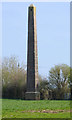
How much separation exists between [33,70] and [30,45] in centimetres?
202

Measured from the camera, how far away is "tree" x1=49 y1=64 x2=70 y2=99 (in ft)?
85.4

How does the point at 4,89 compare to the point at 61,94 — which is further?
the point at 4,89

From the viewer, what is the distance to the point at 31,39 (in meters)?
23.8

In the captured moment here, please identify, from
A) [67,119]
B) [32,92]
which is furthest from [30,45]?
[67,119]

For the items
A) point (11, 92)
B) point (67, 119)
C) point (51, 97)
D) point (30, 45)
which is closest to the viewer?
point (67, 119)

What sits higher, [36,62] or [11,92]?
[36,62]

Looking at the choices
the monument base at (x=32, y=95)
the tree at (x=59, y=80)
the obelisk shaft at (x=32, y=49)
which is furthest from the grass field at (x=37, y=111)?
the tree at (x=59, y=80)

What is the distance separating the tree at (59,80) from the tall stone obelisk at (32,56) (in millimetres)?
2508

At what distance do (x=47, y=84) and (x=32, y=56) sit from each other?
4.24 meters

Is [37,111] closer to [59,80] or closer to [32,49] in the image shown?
[32,49]

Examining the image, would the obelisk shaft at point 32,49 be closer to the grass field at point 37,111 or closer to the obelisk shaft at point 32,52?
the obelisk shaft at point 32,52

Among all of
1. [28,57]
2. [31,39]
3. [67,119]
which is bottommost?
[67,119]

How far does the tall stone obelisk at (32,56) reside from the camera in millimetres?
23766

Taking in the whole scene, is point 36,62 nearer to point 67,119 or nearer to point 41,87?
point 41,87
